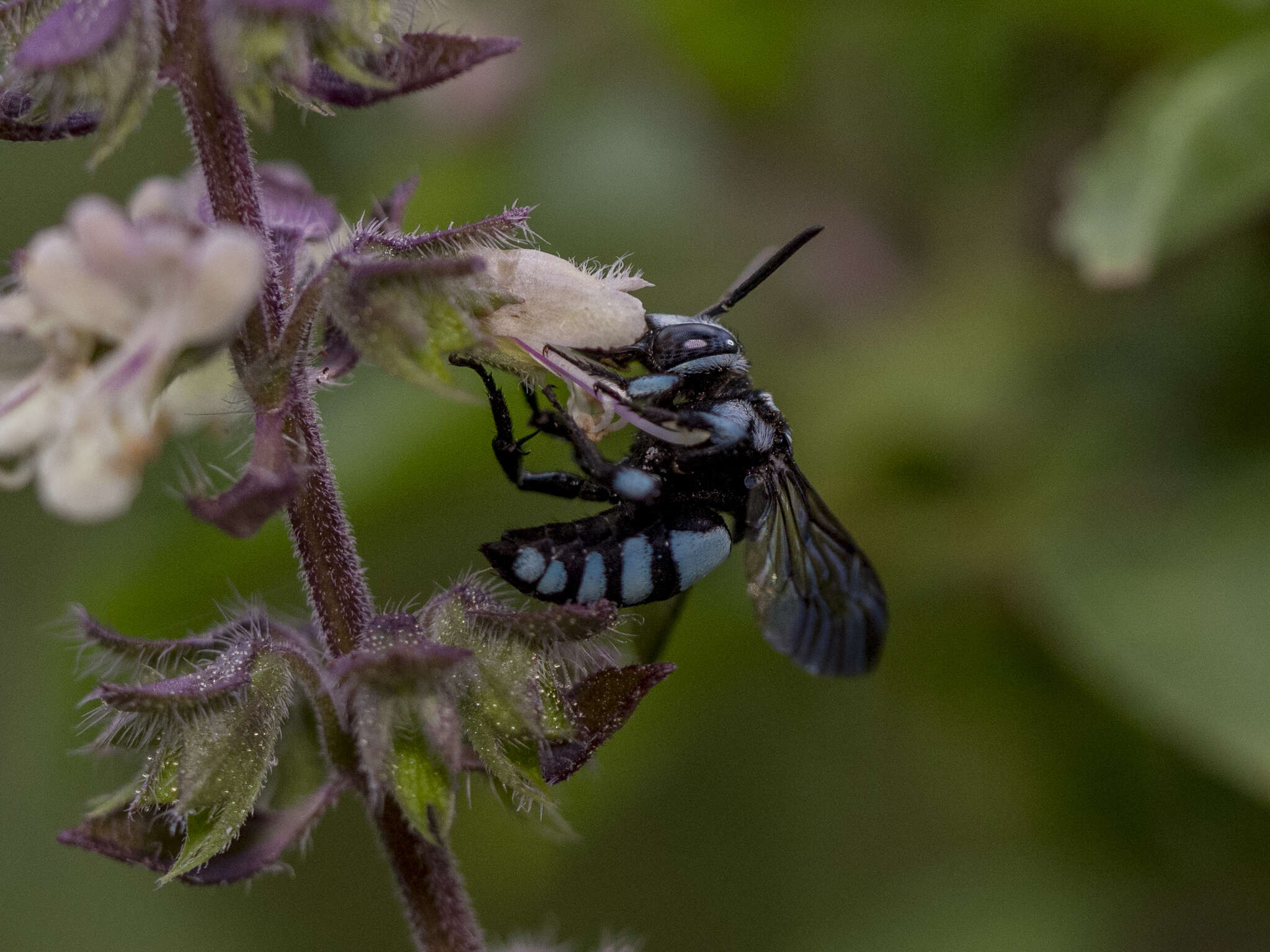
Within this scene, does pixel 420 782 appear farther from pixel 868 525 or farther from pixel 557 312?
pixel 868 525

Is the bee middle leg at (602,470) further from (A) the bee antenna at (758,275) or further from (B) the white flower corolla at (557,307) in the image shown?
(A) the bee antenna at (758,275)

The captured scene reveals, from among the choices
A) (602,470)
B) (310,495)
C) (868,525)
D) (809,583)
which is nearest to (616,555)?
(602,470)

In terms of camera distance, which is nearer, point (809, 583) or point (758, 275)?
point (809, 583)

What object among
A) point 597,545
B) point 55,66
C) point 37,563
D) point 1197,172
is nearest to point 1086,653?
point 1197,172

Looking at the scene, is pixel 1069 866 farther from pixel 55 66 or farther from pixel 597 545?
A: pixel 55 66

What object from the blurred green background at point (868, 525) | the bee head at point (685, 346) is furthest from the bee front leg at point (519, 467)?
the blurred green background at point (868, 525)

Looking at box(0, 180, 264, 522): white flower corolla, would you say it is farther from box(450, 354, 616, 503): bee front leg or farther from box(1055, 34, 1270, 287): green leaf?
box(1055, 34, 1270, 287): green leaf

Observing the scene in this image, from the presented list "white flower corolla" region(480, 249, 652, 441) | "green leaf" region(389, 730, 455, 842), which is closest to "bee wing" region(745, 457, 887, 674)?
"white flower corolla" region(480, 249, 652, 441)
